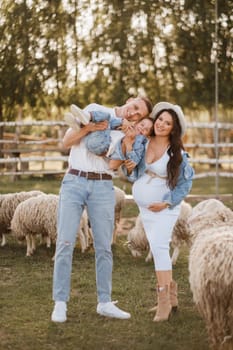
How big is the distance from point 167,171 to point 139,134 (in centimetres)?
31

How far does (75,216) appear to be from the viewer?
15.6 ft

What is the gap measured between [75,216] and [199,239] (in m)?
0.83

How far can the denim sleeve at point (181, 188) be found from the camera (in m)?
4.75

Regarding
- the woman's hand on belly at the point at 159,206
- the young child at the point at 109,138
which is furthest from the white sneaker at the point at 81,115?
the woman's hand on belly at the point at 159,206

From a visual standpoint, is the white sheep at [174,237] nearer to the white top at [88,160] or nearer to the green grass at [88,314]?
the green grass at [88,314]

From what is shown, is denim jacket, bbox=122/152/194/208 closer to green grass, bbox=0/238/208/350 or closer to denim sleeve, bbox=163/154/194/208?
denim sleeve, bbox=163/154/194/208

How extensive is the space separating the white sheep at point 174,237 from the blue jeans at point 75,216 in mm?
2110

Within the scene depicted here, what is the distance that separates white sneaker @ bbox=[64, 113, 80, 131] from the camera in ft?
15.2

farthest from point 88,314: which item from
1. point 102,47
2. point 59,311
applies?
point 102,47

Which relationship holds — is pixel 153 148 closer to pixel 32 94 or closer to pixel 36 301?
pixel 36 301

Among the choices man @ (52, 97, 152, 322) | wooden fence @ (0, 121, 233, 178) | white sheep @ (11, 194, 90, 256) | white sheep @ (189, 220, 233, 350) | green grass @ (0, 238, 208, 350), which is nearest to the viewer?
white sheep @ (189, 220, 233, 350)

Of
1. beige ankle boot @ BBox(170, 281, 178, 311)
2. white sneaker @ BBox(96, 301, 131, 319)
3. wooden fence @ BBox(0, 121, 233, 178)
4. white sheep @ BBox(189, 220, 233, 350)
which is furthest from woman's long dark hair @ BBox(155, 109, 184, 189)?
wooden fence @ BBox(0, 121, 233, 178)

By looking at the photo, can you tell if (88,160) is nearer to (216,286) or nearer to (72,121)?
(72,121)

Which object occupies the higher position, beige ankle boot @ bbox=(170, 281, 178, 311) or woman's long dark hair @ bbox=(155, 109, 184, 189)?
woman's long dark hair @ bbox=(155, 109, 184, 189)
